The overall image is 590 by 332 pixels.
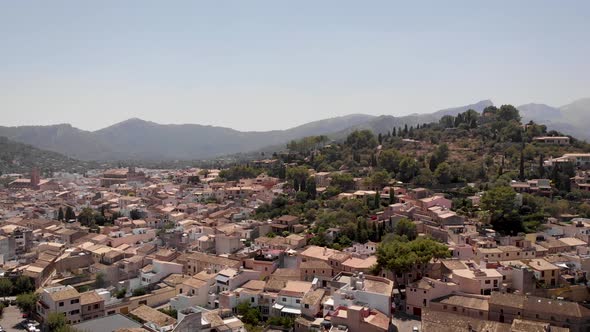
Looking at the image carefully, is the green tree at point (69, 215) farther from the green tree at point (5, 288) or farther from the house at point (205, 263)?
the house at point (205, 263)

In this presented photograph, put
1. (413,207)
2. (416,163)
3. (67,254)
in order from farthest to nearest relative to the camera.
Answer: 1. (416,163)
2. (413,207)
3. (67,254)

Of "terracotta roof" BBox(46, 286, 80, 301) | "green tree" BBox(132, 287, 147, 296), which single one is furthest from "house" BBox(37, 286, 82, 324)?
"green tree" BBox(132, 287, 147, 296)

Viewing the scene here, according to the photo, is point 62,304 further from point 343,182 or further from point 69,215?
point 343,182

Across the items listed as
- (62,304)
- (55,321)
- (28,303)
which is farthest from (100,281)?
(55,321)

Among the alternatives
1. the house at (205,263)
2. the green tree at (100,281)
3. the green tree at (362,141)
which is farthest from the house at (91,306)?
the green tree at (362,141)

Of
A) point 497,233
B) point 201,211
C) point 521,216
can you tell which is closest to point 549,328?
point 497,233

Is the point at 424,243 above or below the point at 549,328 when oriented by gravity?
above

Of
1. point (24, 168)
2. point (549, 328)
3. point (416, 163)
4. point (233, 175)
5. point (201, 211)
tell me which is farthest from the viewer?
point (24, 168)

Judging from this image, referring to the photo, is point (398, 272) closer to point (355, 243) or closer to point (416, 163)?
point (355, 243)
